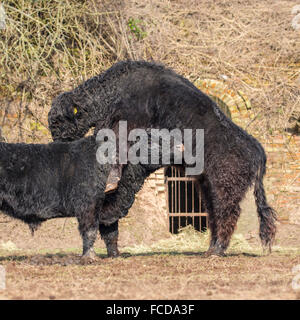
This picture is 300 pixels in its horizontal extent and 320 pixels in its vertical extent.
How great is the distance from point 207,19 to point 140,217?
3.53 metres

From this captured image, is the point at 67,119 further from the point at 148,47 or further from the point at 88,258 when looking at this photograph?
the point at 148,47

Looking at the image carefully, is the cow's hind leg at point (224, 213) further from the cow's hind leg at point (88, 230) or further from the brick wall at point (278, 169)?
the brick wall at point (278, 169)

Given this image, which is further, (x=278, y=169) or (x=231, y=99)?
(x=231, y=99)

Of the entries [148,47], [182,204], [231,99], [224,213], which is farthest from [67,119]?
[182,204]

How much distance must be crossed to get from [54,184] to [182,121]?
1405mm

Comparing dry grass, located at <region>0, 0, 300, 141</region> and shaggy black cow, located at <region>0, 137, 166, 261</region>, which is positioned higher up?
dry grass, located at <region>0, 0, 300, 141</region>

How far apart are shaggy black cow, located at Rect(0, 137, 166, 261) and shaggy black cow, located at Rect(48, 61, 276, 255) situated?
0.32 m

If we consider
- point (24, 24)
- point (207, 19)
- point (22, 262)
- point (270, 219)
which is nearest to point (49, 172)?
point (22, 262)

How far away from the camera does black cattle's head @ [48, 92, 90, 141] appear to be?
5.94 meters

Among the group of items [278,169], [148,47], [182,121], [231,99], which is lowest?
[278,169]

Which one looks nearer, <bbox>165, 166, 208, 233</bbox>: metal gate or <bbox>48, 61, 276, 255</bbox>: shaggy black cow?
<bbox>48, 61, 276, 255</bbox>: shaggy black cow

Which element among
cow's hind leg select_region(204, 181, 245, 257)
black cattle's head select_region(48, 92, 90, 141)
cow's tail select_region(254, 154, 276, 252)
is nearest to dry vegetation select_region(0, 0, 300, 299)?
cow's tail select_region(254, 154, 276, 252)

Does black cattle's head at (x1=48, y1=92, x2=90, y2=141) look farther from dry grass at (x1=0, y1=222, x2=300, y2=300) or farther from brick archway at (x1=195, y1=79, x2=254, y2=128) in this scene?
brick archway at (x1=195, y1=79, x2=254, y2=128)

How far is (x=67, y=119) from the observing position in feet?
19.6
